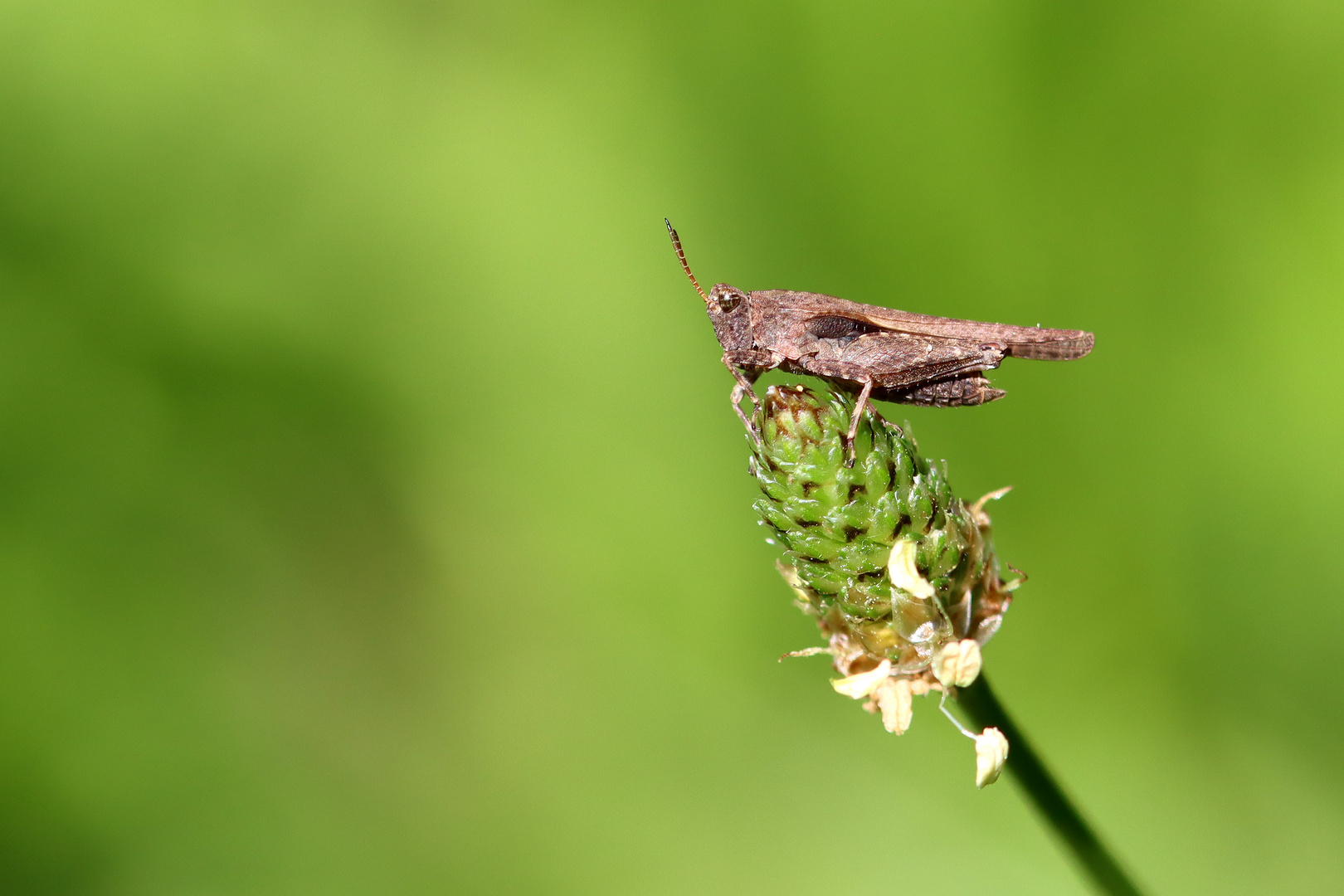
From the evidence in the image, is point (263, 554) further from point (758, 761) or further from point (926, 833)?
point (926, 833)

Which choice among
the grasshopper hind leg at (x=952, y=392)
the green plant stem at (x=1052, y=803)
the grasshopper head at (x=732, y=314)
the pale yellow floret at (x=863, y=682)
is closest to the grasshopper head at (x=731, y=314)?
the grasshopper head at (x=732, y=314)

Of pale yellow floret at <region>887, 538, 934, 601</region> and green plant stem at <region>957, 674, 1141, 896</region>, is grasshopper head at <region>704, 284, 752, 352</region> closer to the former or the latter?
pale yellow floret at <region>887, 538, 934, 601</region>

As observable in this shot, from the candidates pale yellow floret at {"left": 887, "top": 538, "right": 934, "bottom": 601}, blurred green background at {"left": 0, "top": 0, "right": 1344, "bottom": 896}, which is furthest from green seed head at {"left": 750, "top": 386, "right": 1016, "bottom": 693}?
blurred green background at {"left": 0, "top": 0, "right": 1344, "bottom": 896}

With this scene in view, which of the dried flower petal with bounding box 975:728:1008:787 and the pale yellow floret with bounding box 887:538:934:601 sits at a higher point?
the pale yellow floret with bounding box 887:538:934:601

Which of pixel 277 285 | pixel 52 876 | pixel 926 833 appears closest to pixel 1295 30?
pixel 926 833

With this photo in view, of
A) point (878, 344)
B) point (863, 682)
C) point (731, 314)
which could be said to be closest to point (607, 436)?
point (731, 314)

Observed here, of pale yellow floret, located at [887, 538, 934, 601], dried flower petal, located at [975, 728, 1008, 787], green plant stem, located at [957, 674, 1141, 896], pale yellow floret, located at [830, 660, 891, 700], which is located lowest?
green plant stem, located at [957, 674, 1141, 896]

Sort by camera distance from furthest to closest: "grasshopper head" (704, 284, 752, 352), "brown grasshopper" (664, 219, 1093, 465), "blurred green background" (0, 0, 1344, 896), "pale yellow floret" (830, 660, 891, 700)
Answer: "blurred green background" (0, 0, 1344, 896), "grasshopper head" (704, 284, 752, 352), "brown grasshopper" (664, 219, 1093, 465), "pale yellow floret" (830, 660, 891, 700)
